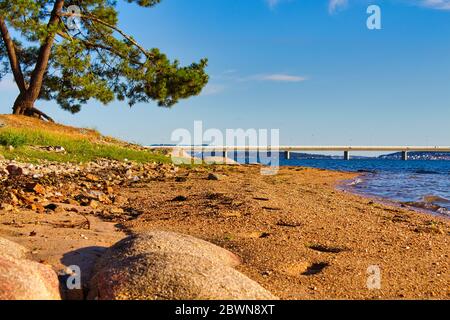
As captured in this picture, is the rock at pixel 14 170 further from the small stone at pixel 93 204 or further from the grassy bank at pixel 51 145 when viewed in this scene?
the small stone at pixel 93 204

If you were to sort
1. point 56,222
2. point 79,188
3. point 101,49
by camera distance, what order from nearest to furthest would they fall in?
point 56,222
point 79,188
point 101,49

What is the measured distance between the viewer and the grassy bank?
16.8 meters

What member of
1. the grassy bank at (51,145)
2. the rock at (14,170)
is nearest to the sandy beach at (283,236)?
the rock at (14,170)

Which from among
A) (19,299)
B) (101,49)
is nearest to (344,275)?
(19,299)

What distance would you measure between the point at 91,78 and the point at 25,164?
1340 centimetres

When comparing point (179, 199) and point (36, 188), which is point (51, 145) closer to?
point (36, 188)

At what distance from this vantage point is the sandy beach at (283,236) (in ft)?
17.1

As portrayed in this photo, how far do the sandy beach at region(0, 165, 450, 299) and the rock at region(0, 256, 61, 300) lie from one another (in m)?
0.79

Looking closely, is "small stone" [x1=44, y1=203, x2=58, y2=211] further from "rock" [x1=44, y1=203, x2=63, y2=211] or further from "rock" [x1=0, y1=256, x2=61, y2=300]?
"rock" [x1=0, y1=256, x2=61, y2=300]

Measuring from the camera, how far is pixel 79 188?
1163cm

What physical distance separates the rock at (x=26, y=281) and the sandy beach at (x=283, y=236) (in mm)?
793

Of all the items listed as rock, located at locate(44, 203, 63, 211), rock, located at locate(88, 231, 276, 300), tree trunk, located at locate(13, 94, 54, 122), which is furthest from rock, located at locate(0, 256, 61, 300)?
tree trunk, located at locate(13, 94, 54, 122)
